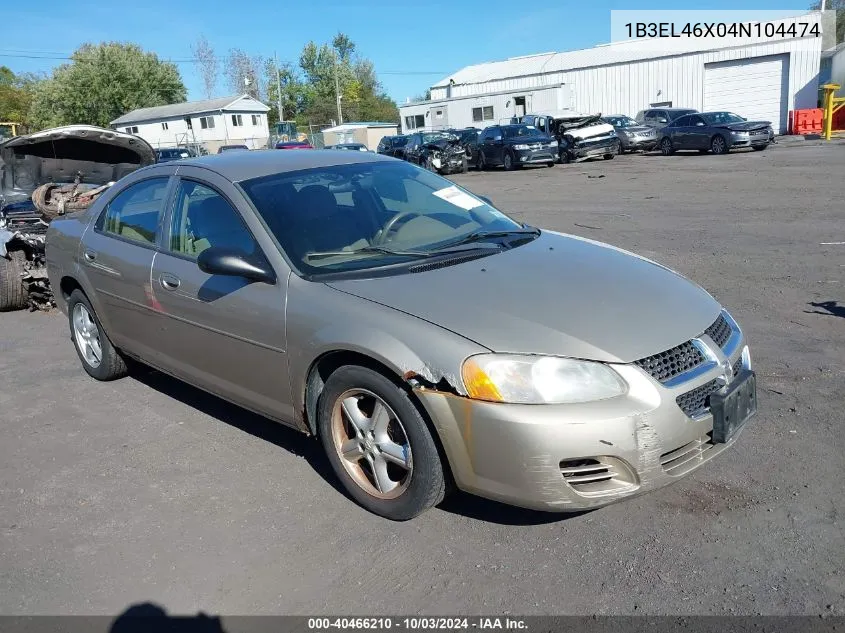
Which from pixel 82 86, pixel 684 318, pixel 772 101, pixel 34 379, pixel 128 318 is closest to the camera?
pixel 684 318

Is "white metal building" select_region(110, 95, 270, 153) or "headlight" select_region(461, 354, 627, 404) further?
"white metal building" select_region(110, 95, 270, 153)

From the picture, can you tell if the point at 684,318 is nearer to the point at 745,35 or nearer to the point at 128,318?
the point at 128,318

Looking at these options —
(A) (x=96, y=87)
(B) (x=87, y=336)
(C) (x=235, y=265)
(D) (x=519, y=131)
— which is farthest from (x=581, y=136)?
(A) (x=96, y=87)

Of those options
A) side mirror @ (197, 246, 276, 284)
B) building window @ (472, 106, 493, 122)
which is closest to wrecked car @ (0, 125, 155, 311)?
side mirror @ (197, 246, 276, 284)

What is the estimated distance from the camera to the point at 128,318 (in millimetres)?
4754

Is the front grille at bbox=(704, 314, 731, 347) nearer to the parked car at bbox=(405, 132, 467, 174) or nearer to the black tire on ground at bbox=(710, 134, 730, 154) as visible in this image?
the parked car at bbox=(405, 132, 467, 174)

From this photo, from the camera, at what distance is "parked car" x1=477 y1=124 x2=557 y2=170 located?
1008 inches

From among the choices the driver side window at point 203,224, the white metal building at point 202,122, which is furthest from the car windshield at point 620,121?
the white metal building at point 202,122

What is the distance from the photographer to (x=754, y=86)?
36.3 m

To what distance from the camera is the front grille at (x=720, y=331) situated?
326 cm

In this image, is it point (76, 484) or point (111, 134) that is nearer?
point (76, 484)

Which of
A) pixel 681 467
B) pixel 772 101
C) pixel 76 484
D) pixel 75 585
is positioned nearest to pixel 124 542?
pixel 75 585

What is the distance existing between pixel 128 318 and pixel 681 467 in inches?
136

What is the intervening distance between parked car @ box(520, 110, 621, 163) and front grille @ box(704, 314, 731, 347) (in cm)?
2378
